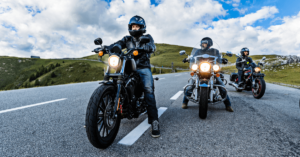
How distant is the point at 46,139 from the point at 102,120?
93 cm

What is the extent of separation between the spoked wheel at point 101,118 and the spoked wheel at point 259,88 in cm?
557

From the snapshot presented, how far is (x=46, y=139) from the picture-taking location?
7.80ft

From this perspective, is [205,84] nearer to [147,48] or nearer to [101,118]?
[147,48]

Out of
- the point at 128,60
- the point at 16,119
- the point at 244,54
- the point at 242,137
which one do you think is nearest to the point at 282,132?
the point at 242,137

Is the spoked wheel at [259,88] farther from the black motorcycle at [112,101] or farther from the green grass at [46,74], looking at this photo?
the green grass at [46,74]

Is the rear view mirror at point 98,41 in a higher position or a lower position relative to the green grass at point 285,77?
higher

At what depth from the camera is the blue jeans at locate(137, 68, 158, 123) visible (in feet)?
9.52

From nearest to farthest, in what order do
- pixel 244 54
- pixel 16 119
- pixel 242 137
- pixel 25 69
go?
pixel 242 137 < pixel 16 119 < pixel 244 54 < pixel 25 69

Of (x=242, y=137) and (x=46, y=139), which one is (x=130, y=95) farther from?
(x=242, y=137)

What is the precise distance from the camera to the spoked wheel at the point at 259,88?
5.86 meters

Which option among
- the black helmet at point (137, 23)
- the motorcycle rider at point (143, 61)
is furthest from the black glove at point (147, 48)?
the black helmet at point (137, 23)

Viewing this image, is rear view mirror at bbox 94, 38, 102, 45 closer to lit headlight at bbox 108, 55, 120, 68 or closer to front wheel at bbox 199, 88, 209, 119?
lit headlight at bbox 108, 55, 120, 68

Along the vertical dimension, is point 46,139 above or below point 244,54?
below

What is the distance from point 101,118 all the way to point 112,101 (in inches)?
11.7
